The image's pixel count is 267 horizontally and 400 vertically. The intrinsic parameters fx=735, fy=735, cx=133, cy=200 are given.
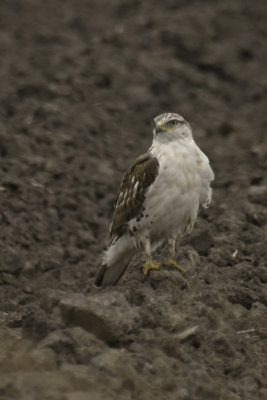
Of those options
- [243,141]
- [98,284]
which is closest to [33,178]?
[98,284]

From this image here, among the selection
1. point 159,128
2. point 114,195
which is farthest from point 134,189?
point 114,195

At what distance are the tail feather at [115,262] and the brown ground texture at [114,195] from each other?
0.18 meters

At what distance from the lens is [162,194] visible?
305 inches

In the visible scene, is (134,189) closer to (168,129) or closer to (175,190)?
(175,190)

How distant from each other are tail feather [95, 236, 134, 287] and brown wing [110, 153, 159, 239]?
14 centimetres

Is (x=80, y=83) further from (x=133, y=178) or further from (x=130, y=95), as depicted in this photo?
(x=133, y=178)

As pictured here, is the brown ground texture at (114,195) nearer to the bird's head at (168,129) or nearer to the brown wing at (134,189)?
the brown wing at (134,189)

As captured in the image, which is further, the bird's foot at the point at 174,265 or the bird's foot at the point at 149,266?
the bird's foot at the point at 174,265

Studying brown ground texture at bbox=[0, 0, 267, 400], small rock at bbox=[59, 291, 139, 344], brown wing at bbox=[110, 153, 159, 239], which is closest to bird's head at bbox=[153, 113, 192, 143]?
brown wing at bbox=[110, 153, 159, 239]

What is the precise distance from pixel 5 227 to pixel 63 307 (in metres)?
3.47

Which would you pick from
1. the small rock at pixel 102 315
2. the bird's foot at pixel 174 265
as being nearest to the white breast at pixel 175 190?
the bird's foot at pixel 174 265

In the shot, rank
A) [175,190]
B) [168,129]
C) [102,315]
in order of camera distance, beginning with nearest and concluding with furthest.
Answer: [102,315] → [175,190] → [168,129]

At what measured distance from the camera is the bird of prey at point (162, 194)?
305 inches

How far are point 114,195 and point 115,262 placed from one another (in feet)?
11.4
